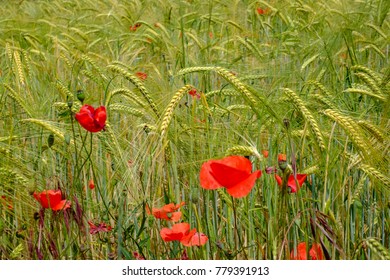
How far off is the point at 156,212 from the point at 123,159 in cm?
17

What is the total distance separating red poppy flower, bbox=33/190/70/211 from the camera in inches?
65.2

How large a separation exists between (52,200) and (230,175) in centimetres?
51

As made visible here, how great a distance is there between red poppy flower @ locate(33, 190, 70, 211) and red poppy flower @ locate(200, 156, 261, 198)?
43cm

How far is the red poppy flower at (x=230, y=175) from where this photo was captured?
53.3 inches

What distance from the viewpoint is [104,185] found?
195 centimetres

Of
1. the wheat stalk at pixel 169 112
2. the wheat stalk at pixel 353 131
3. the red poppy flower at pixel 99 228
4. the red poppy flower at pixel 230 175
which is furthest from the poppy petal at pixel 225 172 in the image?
the red poppy flower at pixel 99 228

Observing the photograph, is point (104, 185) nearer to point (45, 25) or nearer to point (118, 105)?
point (118, 105)

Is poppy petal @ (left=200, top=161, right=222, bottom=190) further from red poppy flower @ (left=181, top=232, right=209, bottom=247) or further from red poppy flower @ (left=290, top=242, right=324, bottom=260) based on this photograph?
red poppy flower @ (left=290, top=242, right=324, bottom=260)

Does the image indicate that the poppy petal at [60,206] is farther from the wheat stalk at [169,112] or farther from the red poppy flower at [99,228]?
the wheat stalk at [169,112]

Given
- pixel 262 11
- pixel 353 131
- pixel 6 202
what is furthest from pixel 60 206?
pixel 262 11

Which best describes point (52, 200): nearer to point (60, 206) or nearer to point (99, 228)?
point (60, 206)

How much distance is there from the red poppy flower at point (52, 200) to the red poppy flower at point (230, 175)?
1.42 feet

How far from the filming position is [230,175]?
136cm
